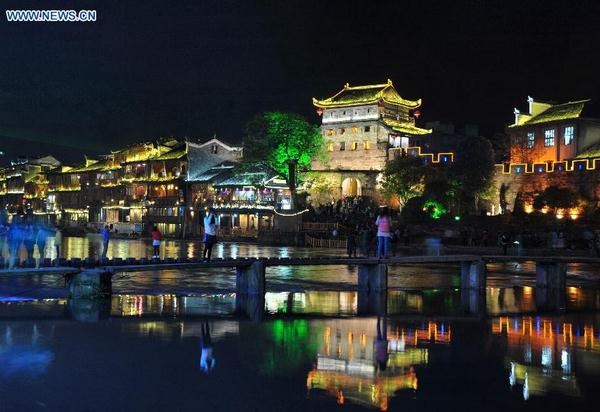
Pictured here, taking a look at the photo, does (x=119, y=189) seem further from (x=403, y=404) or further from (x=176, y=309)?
(x=403, y=404)

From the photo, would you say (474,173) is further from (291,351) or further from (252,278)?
(291,351)

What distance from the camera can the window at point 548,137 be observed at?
6306 centimetres

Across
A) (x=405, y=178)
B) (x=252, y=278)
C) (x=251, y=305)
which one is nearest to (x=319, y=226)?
(x=405, y=178)

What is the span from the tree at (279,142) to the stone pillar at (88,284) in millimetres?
45851

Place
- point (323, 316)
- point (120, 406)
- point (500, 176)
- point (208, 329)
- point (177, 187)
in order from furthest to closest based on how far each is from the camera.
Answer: point (177, 187), point (500, 176), point (323, 316), point (208, 329), point (120, 406)

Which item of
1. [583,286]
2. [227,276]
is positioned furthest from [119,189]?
[583,286]

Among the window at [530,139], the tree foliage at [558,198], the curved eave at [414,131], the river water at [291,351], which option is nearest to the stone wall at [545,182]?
the tree foliage at [558,198]

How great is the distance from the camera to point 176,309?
2022 centimetres

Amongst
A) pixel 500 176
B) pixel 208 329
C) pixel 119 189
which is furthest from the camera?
pixel 119 189

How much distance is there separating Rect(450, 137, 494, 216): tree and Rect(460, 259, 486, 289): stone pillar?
36517mm

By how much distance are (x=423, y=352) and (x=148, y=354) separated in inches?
212

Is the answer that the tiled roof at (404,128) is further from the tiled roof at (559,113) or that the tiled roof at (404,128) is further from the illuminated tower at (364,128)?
the tiled roof at (559,113)

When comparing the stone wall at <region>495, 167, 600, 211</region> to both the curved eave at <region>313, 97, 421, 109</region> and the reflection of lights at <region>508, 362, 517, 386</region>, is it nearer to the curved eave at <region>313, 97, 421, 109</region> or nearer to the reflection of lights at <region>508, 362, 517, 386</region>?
the curved eave at <region>313, 97, 421, 109</region>

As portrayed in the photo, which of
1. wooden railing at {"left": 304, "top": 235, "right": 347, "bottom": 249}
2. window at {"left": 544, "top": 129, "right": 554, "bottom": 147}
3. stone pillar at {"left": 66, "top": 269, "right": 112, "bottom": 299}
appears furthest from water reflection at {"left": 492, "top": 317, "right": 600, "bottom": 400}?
window at {"left": 544, "top": 129, "right": 554, "bottom": 147}
